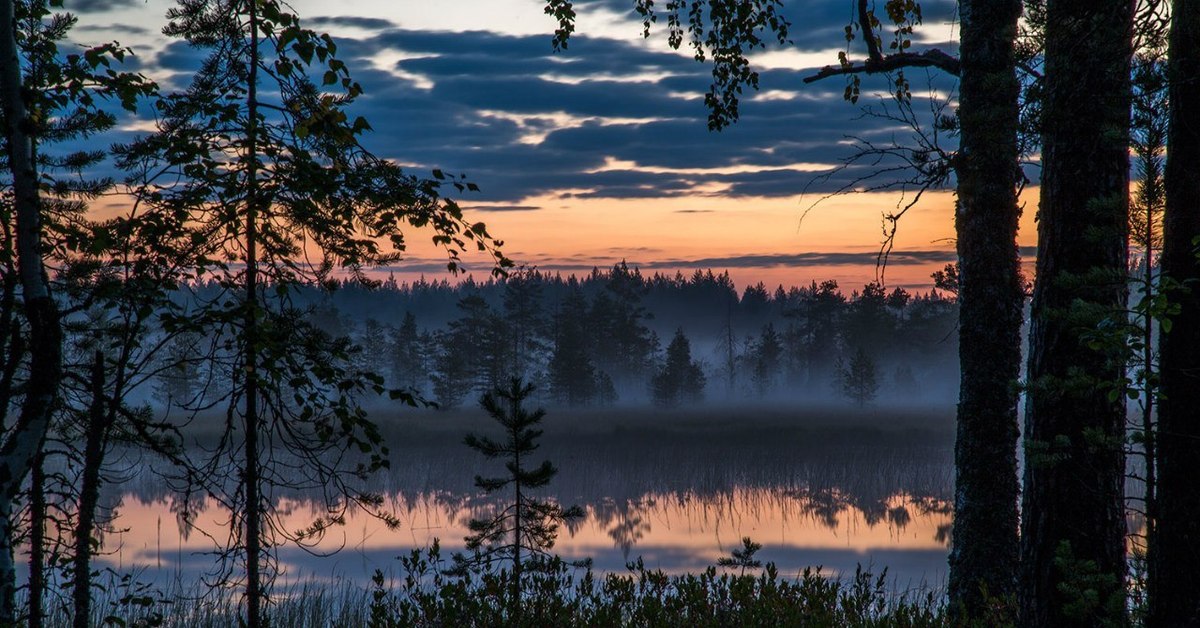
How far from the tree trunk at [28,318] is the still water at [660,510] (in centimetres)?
351

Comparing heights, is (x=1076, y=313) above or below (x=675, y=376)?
above

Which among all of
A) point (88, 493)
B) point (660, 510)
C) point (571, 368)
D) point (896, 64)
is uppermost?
point (896, 64)

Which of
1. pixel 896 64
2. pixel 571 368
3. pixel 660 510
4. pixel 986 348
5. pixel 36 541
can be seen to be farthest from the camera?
pixel 571 368

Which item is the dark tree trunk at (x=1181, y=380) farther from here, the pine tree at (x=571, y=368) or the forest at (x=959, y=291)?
the pine tree at (x=571, y=368)

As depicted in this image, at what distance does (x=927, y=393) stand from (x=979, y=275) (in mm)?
135986

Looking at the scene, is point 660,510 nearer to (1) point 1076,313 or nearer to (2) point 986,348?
(2) point 986,348

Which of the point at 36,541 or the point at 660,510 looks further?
the point at 660,510

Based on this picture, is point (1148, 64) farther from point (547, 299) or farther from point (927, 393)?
point (547, 299)

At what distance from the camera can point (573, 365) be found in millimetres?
75875

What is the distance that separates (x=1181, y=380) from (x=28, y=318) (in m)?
6.80

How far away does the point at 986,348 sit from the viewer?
26.5 ft

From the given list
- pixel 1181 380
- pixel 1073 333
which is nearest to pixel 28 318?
pixel 1073 333

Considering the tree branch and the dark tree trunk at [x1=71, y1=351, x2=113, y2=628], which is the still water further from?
the tree branch

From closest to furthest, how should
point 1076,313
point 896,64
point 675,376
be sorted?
point 1076,313 → point 896,64 → point 675,376
